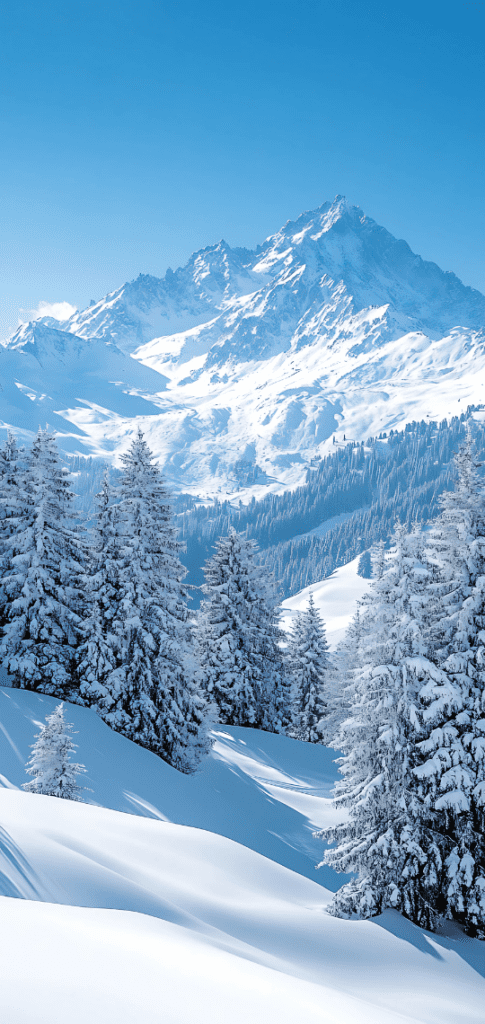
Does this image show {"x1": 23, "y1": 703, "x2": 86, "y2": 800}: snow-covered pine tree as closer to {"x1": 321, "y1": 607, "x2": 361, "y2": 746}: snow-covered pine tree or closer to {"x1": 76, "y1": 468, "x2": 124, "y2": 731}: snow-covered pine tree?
{"x1": 76, "y1": 468, "x2": 124, "y2": 731}: snow-covered pine tree

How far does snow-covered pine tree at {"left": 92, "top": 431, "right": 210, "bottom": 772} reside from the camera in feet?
68.8

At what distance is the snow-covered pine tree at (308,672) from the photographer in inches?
1553

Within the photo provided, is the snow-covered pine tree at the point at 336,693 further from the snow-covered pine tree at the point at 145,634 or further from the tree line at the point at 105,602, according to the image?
the tree line at the point at 105,602

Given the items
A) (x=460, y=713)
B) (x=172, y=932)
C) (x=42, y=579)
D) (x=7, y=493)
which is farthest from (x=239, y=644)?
(x=172, y=932)

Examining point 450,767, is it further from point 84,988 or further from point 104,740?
point 84,988

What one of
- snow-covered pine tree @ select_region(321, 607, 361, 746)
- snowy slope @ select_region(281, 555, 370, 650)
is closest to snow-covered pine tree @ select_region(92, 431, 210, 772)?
snow-covered pine tree @ select_region(321, 607, 361, 746)

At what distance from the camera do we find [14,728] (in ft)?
57.4

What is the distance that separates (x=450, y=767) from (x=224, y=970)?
10289 mm

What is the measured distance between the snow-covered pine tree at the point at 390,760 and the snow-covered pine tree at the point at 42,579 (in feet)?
35.8

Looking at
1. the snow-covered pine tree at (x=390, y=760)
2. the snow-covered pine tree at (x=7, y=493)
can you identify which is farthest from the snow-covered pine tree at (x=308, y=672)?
the snow-covered pine tree at (x=390, y=760)

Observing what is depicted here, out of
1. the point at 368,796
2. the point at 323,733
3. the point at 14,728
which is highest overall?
the point at 368,796

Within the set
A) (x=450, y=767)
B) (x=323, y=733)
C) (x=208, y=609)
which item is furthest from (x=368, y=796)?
(x=323, y=733)

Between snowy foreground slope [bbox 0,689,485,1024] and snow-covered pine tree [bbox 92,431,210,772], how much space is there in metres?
2.38

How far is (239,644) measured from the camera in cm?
3077
